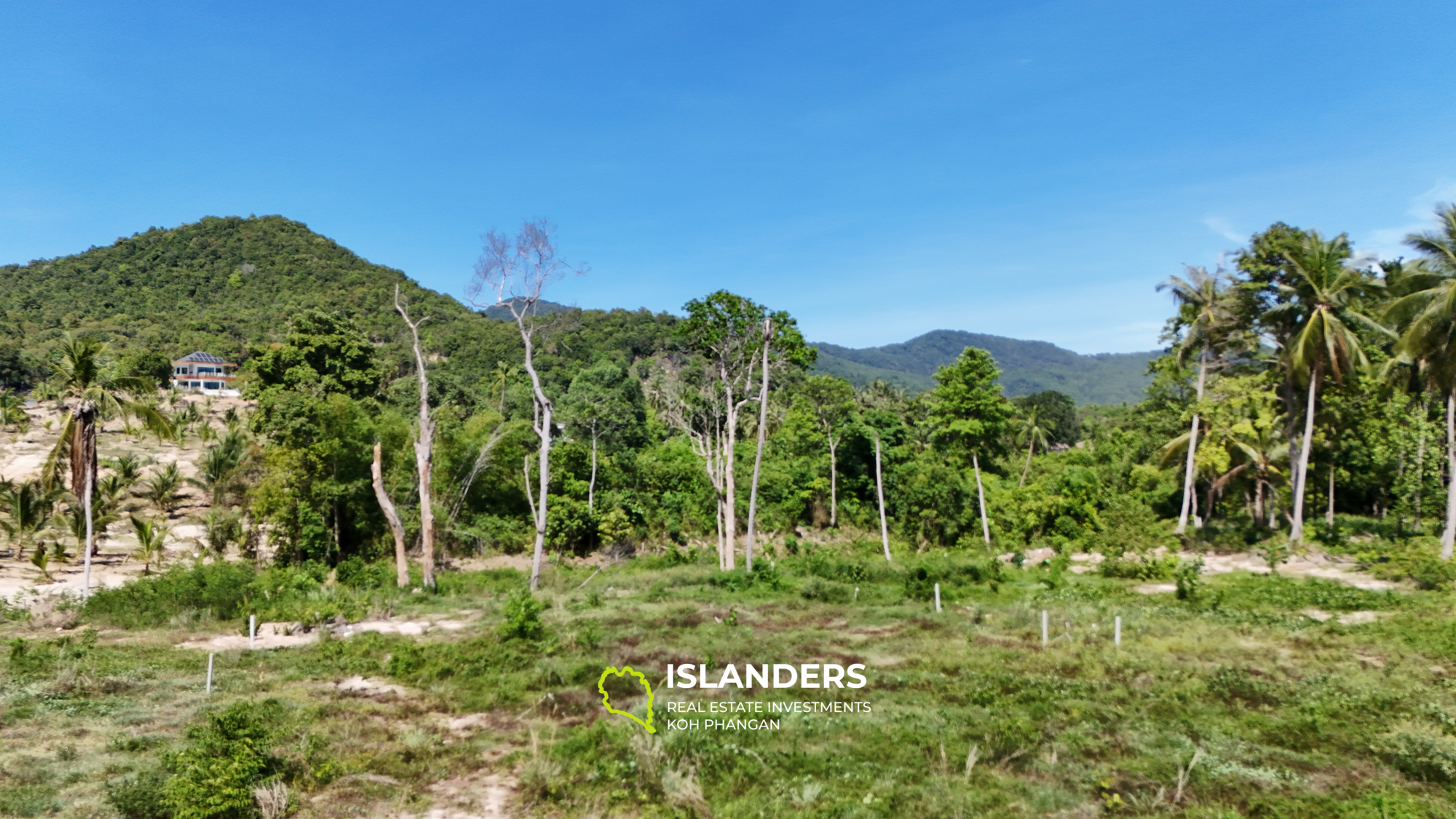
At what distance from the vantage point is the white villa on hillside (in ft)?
208

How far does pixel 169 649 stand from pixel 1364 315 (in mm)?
34471

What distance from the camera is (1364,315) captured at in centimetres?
2375

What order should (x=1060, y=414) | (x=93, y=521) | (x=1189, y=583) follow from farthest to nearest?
(x=1060, y=414) < (x=93, y=521) < (x=1189, y=583)

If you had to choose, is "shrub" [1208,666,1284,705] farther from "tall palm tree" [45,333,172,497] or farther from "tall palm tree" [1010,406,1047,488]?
"tall palm tree" [1010,406,1047,488]

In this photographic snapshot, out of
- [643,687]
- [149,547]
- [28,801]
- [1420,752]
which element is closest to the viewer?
[28,801]

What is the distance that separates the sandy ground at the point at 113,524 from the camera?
18.8 metres

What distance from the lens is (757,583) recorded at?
2016cm

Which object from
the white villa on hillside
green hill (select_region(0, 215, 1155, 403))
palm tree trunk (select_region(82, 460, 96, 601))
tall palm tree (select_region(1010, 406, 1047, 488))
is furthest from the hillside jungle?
green hill (select_region(0, 215, 1155, 403))

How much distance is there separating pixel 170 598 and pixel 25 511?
11.4m

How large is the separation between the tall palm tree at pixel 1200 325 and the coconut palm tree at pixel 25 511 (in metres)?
37.7

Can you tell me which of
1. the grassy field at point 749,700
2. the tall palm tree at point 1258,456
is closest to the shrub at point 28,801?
the grassy field at point 749,700

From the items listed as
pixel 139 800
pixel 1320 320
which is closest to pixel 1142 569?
pixel 1320 320

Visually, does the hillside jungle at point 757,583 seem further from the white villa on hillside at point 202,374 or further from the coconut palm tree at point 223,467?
the white villa on hillside at point 202,374

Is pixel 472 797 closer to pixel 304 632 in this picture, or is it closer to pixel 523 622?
pixel 523 622
